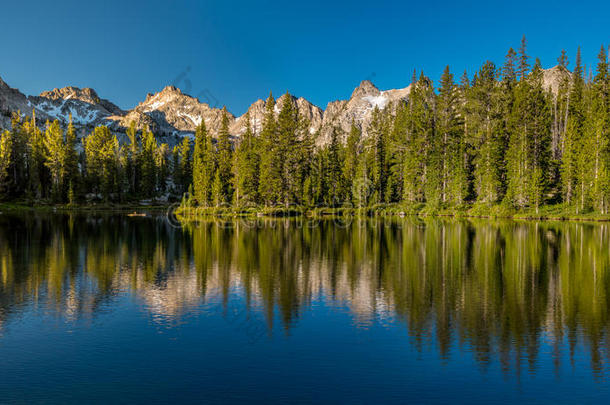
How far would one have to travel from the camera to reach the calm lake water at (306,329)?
11742 millimetres

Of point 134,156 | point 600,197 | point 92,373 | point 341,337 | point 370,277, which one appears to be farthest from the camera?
point 134,156

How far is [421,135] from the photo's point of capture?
101 m

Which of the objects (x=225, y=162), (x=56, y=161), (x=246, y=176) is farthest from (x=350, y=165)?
(x=56, y=161)

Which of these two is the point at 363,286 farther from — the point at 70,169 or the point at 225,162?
the point at 70,169

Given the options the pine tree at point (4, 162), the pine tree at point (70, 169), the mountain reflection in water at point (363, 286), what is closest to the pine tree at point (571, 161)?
the mountain reflection in water at point (363, 286)

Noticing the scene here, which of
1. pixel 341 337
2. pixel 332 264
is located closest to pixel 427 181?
pixel 332 264

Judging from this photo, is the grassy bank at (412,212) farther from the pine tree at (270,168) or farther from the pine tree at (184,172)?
the pine tree at (184,172)

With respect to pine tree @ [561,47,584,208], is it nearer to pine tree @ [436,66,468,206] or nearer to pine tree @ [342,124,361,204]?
pine tree @ [436,66,468,206]

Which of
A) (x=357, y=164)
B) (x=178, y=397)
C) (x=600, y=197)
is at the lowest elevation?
(x=178, y=397)

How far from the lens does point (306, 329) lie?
16656mm

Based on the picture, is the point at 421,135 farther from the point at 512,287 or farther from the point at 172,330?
the point at 172,330

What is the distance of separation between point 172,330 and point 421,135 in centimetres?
9362

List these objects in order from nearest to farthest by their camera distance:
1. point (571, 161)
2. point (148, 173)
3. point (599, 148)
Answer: point (599, 148), point (571, 161), point (148, 173)

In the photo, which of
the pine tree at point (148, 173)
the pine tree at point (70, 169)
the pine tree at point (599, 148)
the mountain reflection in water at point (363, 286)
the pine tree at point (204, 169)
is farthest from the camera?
the pine tree at point (148, 173)
